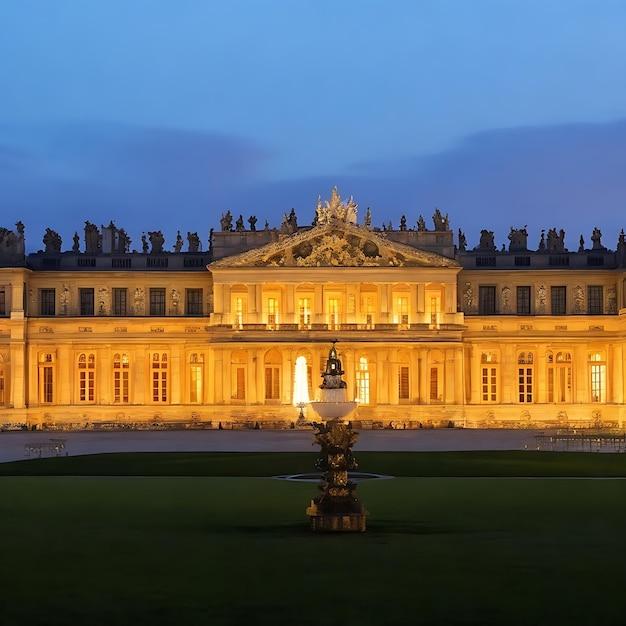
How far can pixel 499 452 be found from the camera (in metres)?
46.3

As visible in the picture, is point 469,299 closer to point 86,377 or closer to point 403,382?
point 403,382

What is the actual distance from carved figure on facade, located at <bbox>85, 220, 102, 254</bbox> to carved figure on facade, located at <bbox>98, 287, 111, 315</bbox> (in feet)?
A: 10.6

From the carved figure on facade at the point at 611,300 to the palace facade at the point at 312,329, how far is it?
0.35 ft

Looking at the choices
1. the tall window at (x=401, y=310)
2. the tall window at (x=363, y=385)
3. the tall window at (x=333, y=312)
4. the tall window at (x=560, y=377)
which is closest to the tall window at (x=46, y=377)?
the tall window at (x=333, y=312)

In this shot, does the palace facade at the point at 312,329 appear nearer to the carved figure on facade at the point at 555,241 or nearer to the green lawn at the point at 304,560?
the carved figure on facade at the point at 555,241

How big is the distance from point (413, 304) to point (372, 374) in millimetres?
4782

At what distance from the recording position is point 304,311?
7356 cm

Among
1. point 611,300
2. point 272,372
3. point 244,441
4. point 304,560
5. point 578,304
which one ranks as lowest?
point 244,441

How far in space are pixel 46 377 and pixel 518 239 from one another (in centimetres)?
3083

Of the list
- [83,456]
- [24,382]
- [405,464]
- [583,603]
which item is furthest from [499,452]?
[24,382]

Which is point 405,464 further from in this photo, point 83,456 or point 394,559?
point 394,559

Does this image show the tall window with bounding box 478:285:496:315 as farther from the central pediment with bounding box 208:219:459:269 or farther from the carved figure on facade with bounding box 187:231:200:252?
the carved figure on facade with bounding box 187:231:200:252

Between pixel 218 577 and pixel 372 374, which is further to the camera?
pixel 372 374

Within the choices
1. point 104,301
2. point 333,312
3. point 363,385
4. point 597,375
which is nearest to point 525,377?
point 597,375
